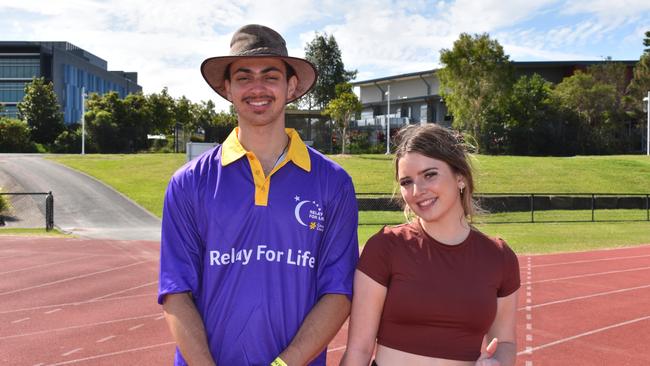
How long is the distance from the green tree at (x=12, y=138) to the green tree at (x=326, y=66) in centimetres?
2933

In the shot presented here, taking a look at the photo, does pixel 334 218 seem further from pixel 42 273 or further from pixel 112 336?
pixel 42 273

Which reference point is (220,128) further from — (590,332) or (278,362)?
(278,362)

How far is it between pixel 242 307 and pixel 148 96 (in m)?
58.8

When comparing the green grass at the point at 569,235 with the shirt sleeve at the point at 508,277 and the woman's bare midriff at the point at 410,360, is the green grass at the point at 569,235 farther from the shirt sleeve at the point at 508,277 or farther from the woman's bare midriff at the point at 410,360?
the woman's bare midriff at the point at 410,360

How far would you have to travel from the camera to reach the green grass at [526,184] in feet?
55.6

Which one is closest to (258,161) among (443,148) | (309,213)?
(309,213)

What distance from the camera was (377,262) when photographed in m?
2.58

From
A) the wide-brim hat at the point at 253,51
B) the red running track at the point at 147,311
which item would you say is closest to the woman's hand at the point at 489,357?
the wide-brim hat at the point at 253,51

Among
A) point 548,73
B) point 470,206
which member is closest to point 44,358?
point 470,206

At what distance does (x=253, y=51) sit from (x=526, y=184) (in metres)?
29.7

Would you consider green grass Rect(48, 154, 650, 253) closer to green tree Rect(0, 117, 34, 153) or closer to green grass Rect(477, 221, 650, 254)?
green grass Rect(477, 221, 650, 254)

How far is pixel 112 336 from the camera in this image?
7066mm

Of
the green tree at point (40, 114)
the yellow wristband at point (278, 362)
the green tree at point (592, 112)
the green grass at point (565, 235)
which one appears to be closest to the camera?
the yellow wristband at point (278, 362)

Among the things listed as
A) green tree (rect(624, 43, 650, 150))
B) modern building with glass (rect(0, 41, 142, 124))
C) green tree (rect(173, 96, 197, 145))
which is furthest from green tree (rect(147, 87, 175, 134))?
green tree (rect(624, 43, 650, 150))
